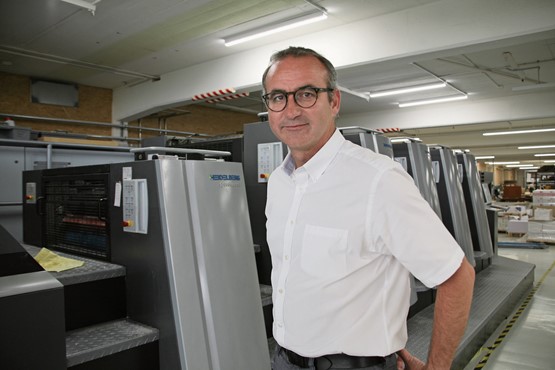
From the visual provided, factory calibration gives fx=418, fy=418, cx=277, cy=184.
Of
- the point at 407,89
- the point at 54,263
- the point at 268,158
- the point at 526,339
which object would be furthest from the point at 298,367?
the point at 407,89

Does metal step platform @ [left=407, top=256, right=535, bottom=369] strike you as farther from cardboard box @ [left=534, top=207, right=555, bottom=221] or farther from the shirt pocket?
cardboard box @ [left=534, top=207, right=555, bottom=221]

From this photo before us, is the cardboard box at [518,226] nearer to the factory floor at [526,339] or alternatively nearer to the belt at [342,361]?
the factory floor at [526,339]

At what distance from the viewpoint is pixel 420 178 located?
479 cm

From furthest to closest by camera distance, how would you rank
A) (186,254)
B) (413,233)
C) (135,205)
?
(135,205) < (186,254) < (413,233)

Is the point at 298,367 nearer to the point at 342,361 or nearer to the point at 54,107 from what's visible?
the point at 342,361

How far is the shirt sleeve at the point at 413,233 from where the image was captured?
1074 mm

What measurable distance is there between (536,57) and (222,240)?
→ 8.19 m

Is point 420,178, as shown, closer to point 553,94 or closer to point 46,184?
point 46,184

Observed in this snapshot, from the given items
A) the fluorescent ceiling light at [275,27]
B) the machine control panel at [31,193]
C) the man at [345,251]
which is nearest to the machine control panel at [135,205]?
the man at [345,251]

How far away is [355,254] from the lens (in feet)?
3.77

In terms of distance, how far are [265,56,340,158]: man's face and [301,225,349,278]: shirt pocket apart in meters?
0.27

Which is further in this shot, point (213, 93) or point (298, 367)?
point (213, 93)

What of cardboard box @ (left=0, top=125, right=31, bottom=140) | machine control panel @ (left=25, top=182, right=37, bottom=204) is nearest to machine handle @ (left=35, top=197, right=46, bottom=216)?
machine control panel @ (left=25, top=182, right=37, bottom=204)

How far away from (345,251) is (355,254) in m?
0.03
